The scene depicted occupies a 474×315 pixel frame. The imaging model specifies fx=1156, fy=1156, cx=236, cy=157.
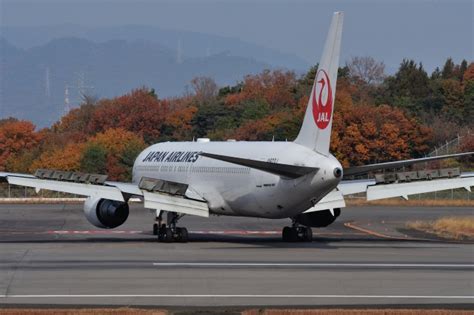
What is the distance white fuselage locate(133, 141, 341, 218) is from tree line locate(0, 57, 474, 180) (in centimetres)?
5200

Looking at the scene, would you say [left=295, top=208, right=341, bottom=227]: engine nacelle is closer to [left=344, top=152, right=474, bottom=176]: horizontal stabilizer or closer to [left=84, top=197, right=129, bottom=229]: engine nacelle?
[left=344, top=152, right=474, bottom=176]: horizontal stabilizer

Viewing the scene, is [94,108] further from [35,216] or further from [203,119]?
[35,216]

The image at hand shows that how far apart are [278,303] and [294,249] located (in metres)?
14.8

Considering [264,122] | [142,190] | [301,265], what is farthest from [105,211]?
[264,122]

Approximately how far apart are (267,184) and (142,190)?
4.54 m

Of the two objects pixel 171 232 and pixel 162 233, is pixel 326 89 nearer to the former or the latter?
pixel 171 232

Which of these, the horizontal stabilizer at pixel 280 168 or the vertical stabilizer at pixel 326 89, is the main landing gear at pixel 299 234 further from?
the vertical stabilizer at pixel 326 89

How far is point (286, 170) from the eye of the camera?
118 feet

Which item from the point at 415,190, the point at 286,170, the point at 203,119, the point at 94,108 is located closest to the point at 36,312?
the point at 286,170

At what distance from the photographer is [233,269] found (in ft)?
92.8

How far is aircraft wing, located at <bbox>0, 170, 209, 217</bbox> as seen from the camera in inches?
1558

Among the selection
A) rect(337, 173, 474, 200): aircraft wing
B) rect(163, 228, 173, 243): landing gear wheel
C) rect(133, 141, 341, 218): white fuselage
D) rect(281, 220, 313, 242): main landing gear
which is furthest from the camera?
rect(281, 220, 313, 242): main landing gear

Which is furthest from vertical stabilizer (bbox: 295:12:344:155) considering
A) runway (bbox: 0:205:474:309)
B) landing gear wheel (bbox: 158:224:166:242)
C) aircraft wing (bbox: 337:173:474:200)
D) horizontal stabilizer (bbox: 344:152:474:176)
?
landing gear wheel (bbox: 158:224:166:242)

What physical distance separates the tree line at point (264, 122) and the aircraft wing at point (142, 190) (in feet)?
192
